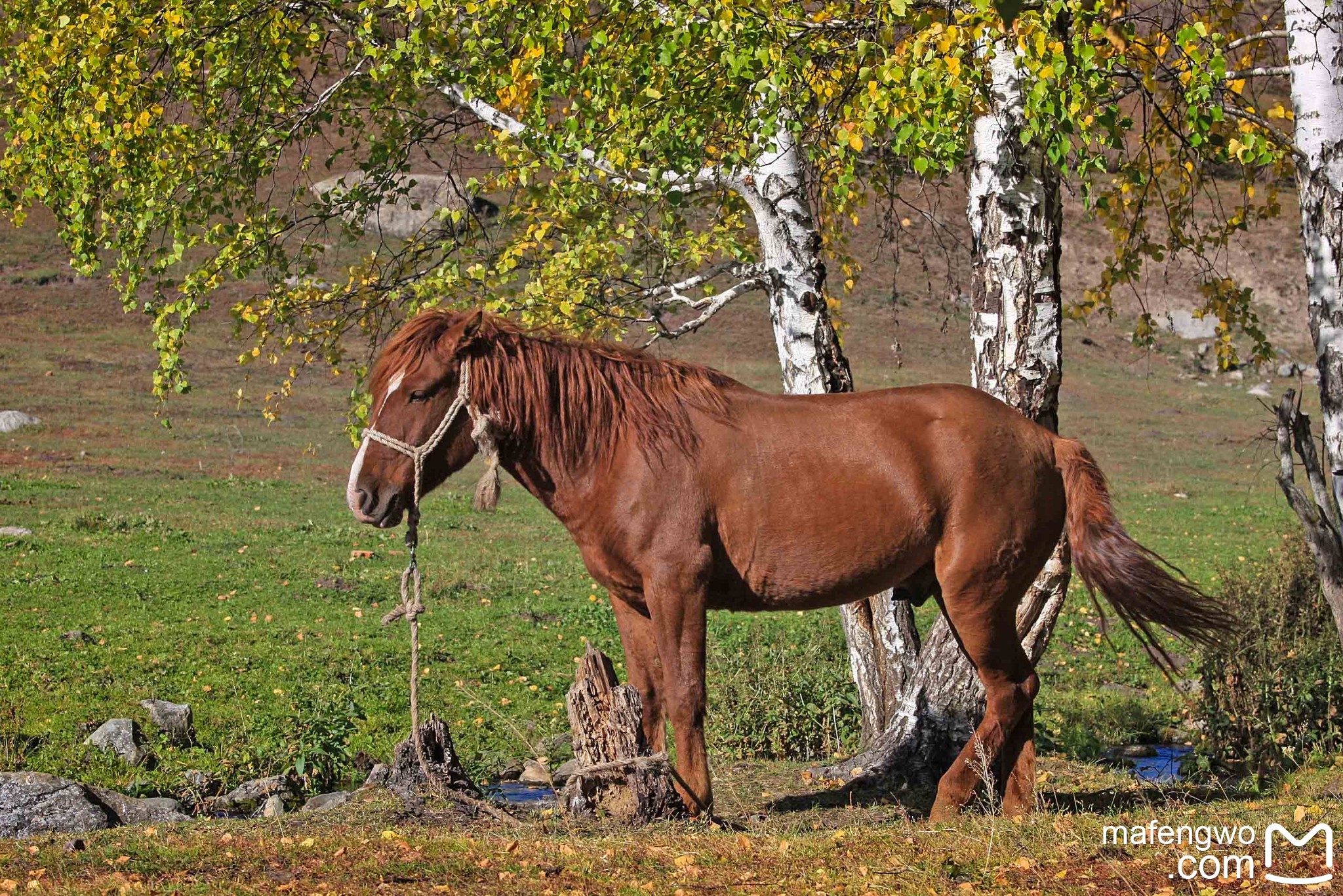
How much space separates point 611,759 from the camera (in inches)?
245

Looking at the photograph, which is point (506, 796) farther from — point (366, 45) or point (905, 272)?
point (905, 272)

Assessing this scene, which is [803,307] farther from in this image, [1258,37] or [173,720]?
[173,720]

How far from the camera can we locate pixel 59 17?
28.6ft

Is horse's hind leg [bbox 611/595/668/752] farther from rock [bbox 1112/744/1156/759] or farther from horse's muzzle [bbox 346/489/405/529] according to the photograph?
rock [bbox 1112/744/1156/759]

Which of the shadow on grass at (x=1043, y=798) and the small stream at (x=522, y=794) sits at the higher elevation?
the shadow on grass at (x=1043, y=798)

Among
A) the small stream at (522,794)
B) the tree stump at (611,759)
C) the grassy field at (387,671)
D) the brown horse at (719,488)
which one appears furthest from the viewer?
the small stream at (522,794)

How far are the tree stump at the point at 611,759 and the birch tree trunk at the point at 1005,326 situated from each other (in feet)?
7.14

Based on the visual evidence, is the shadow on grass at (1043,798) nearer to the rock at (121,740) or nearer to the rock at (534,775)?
the rock at (534,775)

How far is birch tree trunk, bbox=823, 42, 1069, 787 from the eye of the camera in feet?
24.9

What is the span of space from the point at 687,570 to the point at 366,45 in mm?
5008

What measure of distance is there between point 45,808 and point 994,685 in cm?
537

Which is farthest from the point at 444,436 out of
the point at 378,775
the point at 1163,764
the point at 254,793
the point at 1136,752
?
the point at 1136,752

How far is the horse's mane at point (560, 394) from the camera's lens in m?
6.04

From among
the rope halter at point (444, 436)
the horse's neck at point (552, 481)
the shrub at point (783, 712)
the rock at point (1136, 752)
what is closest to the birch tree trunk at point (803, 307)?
the shrub at point (783, 712)
